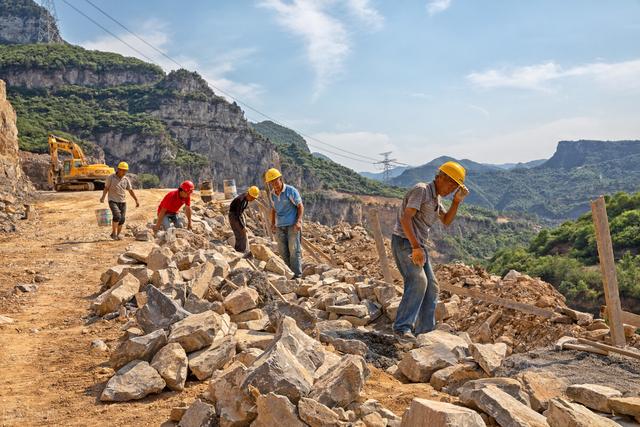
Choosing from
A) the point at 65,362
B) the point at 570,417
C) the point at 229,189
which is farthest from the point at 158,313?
the point at 229,189

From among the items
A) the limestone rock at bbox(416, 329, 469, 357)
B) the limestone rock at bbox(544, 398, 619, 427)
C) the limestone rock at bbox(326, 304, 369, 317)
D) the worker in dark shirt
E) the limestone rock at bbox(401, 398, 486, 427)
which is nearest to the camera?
the limestone rock at bbox(401, 398, 486, 427)

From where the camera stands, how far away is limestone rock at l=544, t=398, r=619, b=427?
6.93ft

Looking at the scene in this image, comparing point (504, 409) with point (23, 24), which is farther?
point (23, 24)

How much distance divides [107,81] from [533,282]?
100 meters

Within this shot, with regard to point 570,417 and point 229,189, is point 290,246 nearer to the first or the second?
point 570,417

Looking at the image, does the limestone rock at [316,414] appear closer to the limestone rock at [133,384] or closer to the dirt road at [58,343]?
the dirt road at [58,343]

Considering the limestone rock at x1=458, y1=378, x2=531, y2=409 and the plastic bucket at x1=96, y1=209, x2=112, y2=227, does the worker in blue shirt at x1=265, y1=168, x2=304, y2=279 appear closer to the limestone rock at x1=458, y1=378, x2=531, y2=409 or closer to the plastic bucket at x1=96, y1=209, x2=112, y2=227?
the limestone rock at x1=458, y1=378, x2=531, y2=409

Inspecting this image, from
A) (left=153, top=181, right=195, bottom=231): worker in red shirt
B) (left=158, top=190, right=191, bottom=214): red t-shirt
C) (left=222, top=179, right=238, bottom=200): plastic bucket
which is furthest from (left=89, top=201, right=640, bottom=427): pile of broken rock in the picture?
(left=222, top=179, right=238, bottom=200): plastic bucket

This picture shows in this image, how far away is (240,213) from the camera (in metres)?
8.35

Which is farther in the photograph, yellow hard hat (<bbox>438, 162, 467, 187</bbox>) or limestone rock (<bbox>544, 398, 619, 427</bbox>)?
yellow hard hat (<bbox>438, 162, 467, 187</bbox>)

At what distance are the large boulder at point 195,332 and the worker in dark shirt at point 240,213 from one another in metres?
4.33

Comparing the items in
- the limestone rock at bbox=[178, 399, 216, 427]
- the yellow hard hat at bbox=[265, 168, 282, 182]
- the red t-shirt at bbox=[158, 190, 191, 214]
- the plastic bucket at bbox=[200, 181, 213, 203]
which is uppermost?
the yellow hard hat at bbox=[265, 168, 282, 182]

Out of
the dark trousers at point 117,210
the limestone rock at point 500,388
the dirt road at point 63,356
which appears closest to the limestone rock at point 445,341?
the dirt road at point 63,356

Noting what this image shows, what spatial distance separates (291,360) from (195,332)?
95cm
